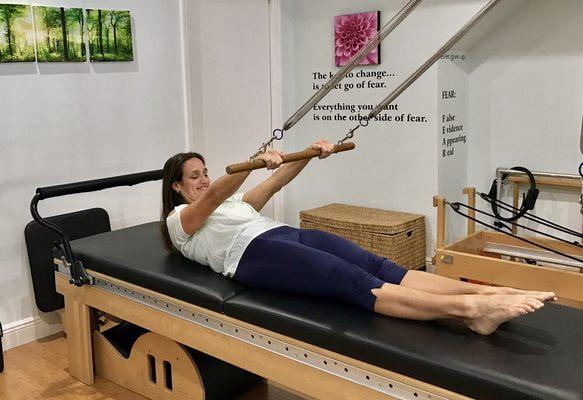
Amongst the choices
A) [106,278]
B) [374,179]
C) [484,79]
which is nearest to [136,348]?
[106,278]

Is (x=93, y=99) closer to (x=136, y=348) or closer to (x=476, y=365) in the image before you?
(x=136, y=348)

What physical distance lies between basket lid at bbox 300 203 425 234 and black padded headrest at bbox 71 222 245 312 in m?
1.25

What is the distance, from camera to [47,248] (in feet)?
9.87

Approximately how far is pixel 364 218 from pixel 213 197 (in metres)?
1.76

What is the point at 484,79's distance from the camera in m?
3.77

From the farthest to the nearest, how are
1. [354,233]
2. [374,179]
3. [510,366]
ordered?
[374,179], [354,233], [510,366]

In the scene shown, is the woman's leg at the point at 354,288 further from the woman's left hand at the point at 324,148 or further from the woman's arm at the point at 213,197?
the woman's left hand at the point at 324,148

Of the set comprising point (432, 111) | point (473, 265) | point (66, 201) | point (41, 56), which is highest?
point (41, 56)

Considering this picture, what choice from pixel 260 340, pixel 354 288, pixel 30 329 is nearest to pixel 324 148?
pixel 354 288

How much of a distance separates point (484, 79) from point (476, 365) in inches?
101

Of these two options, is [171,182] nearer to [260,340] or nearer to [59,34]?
[260,340]

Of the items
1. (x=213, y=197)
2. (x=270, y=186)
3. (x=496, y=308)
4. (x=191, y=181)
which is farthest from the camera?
(x=270, y=186)

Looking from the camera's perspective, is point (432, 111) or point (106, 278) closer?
point (106, 278)

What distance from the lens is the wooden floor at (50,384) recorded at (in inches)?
98.4
